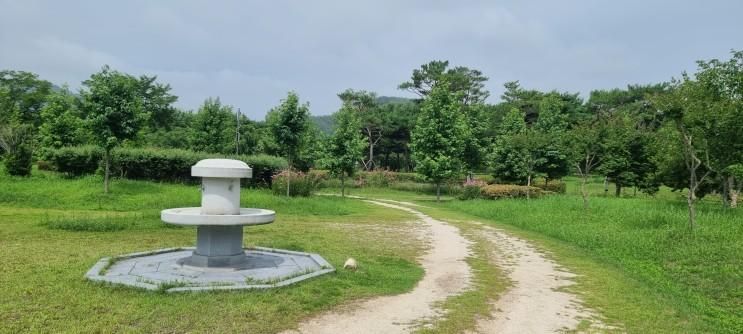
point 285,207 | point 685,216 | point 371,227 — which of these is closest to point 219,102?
point 285,207

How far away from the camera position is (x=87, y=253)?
8.48m

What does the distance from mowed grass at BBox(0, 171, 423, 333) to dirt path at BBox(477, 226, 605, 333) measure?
1512mm

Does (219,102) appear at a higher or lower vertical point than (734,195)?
higher

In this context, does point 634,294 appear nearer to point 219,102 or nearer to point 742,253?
point 742,253

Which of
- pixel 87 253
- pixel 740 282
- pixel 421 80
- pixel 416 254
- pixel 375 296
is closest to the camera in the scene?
pixel 375 296

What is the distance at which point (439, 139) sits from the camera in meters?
27.3

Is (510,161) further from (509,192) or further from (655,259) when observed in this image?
(655,259)

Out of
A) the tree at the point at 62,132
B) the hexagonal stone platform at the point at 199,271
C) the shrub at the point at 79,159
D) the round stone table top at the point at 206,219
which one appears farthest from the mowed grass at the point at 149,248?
the tree at the point at 62,132

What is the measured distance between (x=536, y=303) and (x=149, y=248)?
22.8ft

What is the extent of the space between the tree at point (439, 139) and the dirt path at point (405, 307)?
17.1 metres

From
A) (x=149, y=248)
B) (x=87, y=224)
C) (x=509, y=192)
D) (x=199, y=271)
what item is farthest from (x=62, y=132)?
(x=199, y=271)

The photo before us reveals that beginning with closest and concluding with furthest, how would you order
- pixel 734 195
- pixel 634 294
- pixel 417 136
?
1. pixel 634 294
2. pixel 734 195
3. pixel 417 136

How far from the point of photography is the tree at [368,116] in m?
53.2

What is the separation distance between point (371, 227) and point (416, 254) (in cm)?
411
